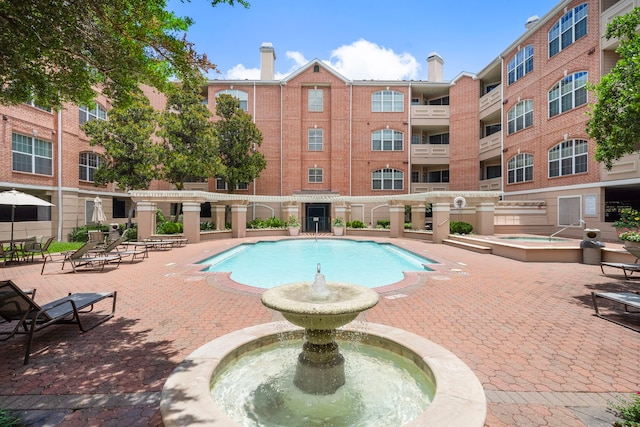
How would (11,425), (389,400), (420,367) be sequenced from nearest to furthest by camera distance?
(11,425), (389,400), (420,367)

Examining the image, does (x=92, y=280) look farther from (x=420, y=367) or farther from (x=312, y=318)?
(x=420, y=367)

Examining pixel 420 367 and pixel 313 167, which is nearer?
pixel 420 367

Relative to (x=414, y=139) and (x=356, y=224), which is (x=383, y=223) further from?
(x=414, y=139)

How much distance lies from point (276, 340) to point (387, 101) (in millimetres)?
29261

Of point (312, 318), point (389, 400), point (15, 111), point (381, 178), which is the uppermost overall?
point (15, 111)

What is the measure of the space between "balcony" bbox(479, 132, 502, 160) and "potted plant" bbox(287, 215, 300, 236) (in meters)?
18.3

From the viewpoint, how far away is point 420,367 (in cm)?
377

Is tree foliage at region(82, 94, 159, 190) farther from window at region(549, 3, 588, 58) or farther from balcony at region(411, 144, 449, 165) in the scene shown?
window at region(549, 3, 588, 58)

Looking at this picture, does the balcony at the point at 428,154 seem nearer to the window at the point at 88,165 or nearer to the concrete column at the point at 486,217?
the concrete column at the point at 486,217

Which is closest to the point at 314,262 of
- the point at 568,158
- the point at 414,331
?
the point at 414,331

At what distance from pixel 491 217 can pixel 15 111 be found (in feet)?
98.0

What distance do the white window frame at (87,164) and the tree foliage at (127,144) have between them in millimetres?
2658

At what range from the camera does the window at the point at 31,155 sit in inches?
707

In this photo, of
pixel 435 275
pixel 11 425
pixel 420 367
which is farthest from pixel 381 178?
pixel 11 425
